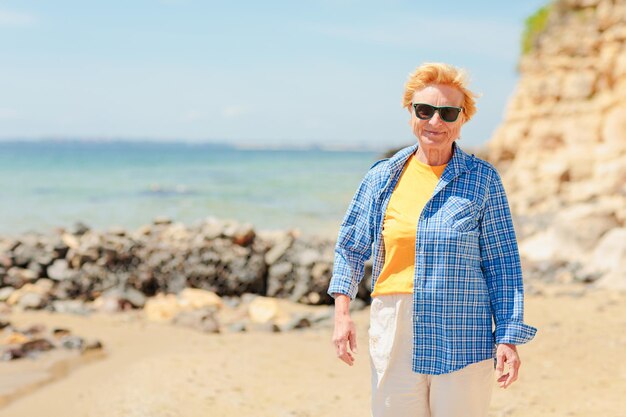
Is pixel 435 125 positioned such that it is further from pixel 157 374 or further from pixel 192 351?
pixel 192 351

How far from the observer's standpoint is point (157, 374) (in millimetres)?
5652

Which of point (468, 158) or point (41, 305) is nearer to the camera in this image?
point (468, 158)

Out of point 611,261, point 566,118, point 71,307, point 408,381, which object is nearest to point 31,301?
point 71,307

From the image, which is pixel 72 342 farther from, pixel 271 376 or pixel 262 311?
pixel 262 311

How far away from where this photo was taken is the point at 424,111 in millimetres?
2824

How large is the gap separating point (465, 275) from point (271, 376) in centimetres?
331

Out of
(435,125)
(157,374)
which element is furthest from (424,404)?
(157,374)

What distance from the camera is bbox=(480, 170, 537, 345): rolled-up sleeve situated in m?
2.70

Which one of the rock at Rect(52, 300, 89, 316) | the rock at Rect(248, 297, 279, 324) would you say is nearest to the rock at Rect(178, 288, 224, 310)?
the rock at Rect(248, 297, 279, 324)


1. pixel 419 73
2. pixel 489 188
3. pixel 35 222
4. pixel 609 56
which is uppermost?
pixel 609 56

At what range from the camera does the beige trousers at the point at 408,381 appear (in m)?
2.71

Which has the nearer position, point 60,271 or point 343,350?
point 343,350

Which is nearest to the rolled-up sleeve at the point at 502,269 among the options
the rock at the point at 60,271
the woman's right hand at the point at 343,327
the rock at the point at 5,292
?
the woman's right hand at the point at 343,327

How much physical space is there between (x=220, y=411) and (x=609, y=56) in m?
16.3
